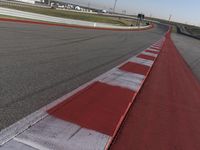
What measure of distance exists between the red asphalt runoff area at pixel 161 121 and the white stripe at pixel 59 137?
0.92 feet

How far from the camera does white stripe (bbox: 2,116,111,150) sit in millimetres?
2973

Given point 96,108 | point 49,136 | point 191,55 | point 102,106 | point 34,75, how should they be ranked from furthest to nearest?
1. point 191,55
2. point 34,75
3. point 102,106
4. point 96,108
5. point 49,136

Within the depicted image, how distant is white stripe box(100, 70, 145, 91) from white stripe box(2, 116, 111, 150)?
9.67 feet

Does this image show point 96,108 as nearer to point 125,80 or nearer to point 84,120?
point 84,120

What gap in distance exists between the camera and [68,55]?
29.0 feet

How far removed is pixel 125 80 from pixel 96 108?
2669 mm

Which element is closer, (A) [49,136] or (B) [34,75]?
(A) [49,136]

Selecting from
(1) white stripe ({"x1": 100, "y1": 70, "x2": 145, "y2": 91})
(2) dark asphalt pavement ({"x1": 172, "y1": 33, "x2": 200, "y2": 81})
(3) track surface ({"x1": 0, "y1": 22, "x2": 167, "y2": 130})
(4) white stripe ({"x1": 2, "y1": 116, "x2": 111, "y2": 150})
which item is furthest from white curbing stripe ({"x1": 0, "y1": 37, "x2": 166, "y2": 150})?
(2) dark asphalt pavement ({"x1": 172, "y1": 33, "x2": 200, "y2": 81})

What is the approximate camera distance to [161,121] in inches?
177

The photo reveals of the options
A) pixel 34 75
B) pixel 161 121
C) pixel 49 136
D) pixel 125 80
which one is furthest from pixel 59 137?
pixel 125 80

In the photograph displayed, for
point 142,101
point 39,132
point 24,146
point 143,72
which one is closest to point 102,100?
point 142,101

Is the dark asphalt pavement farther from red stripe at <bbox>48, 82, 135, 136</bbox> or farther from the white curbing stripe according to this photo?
the white curbing stripe

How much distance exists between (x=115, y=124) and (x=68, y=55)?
5.31 meters

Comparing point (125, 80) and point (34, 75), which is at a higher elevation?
point (34, 75)
